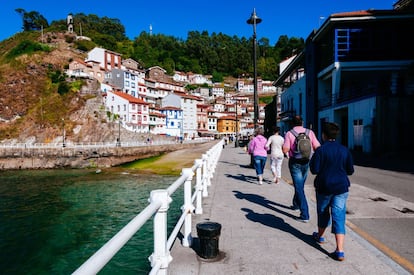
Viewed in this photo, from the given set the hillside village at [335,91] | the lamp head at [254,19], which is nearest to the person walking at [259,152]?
the lamp head at [254,19]

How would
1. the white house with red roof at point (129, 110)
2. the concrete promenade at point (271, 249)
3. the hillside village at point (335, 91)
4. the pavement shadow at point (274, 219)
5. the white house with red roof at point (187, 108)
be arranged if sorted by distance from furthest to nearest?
the white house with red roof at point (187, 108) < the white house with red roof at point (129, 110) < the hillside village at point (335, 91) < the pavement shadow at point (274, 219) < the concrete promenade at point (271, 249)

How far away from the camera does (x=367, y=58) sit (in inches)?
984

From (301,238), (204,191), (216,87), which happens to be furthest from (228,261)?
(216,87)

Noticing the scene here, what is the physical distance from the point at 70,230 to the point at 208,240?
969 centimetres

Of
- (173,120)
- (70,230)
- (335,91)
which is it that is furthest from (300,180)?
A: (173,120)

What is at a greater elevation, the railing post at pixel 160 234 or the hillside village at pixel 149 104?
the hillside village at pixel 149 104

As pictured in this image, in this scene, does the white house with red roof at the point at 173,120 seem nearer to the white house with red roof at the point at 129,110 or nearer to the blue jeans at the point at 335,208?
the white house with red roof at the point at 129,110

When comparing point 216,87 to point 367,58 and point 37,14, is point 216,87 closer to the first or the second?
point 37,14

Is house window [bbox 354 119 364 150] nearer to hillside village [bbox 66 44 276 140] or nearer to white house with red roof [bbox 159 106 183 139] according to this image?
hillside village [bbox 66 44 276 140]

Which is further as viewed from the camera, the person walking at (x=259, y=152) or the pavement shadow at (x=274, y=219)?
the person walking at (x=259, y=152)

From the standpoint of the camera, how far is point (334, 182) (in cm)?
386

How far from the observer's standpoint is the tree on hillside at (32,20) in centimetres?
12400

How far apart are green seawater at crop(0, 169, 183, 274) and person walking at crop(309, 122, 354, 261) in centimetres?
472

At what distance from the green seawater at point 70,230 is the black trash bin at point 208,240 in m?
3.62
